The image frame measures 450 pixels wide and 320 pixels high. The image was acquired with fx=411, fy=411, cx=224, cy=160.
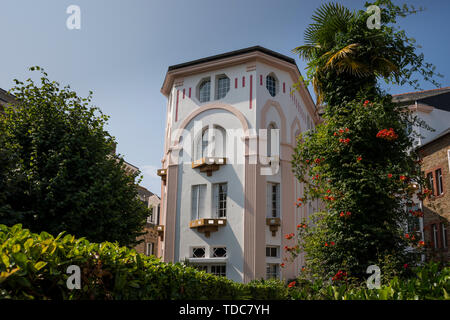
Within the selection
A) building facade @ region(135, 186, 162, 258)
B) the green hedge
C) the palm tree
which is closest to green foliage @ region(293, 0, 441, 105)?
the palm tree

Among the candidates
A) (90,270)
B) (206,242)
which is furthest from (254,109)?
(90,270)

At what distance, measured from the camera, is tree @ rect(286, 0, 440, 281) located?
34.7 ft

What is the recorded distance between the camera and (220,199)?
26.0m

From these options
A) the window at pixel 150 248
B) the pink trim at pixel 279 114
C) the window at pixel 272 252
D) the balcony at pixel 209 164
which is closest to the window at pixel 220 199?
the balcony at pixel 209 164

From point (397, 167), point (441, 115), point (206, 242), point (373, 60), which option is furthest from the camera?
point (441, 115)

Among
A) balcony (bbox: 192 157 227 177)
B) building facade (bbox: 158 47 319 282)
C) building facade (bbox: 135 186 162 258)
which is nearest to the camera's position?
building facade (bbox: 158 47 319 282)

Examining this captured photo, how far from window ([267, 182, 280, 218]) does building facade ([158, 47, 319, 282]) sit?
0.21 ft

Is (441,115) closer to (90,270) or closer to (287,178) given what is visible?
(287,178)

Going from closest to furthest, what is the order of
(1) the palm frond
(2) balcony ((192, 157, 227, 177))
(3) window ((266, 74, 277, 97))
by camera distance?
1. (1) the palm frond
2. (2) balcony ((192, 157, 227, 177))
3. (3) window ((266, 74, 277, 97))

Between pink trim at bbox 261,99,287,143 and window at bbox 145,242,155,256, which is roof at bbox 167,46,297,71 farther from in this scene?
window at bbox 145,242,155,256

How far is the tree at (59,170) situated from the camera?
1402cm

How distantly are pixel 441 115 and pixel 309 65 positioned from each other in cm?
2477

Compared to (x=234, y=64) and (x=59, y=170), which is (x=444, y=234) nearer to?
(x=234, y=64)
